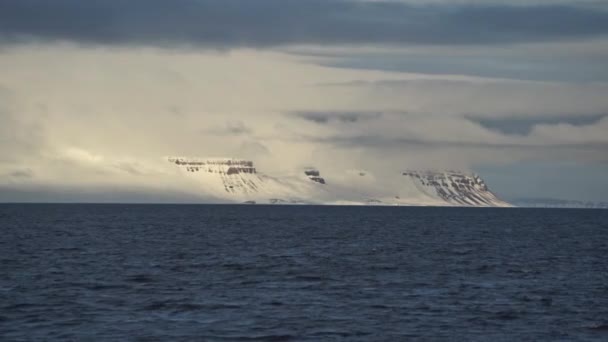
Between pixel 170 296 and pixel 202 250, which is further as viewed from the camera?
pixel 202 250

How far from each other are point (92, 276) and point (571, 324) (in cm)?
3322

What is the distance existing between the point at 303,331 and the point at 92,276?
87.5ft

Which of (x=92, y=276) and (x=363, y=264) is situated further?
(x=363, y=264)

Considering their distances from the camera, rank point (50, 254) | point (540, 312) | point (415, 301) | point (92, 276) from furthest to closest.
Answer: point (50, 254)
point (92, 276)
point (415, 301)
point (540, 312)

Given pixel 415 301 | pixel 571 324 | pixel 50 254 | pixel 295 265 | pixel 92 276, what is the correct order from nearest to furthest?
pixel 571 324 < pixel 415 301 < pixel 92 276 < pixel 295 265 < pixel 50 254

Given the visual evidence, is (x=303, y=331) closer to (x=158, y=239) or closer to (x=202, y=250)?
(x=202, y=250)

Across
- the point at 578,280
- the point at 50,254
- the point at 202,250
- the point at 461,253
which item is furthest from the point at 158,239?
the point at 578,280

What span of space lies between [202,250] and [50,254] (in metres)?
15.1

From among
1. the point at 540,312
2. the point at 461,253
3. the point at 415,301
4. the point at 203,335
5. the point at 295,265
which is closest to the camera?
the point at 203,335

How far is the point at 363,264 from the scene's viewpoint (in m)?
84.1

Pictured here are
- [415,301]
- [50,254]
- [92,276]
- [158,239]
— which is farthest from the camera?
[158,239]

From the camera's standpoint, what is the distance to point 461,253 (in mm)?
100000

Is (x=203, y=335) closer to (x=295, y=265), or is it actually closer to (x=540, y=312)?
(x=540, y=312)

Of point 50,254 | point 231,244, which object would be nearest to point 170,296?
point 50,254
